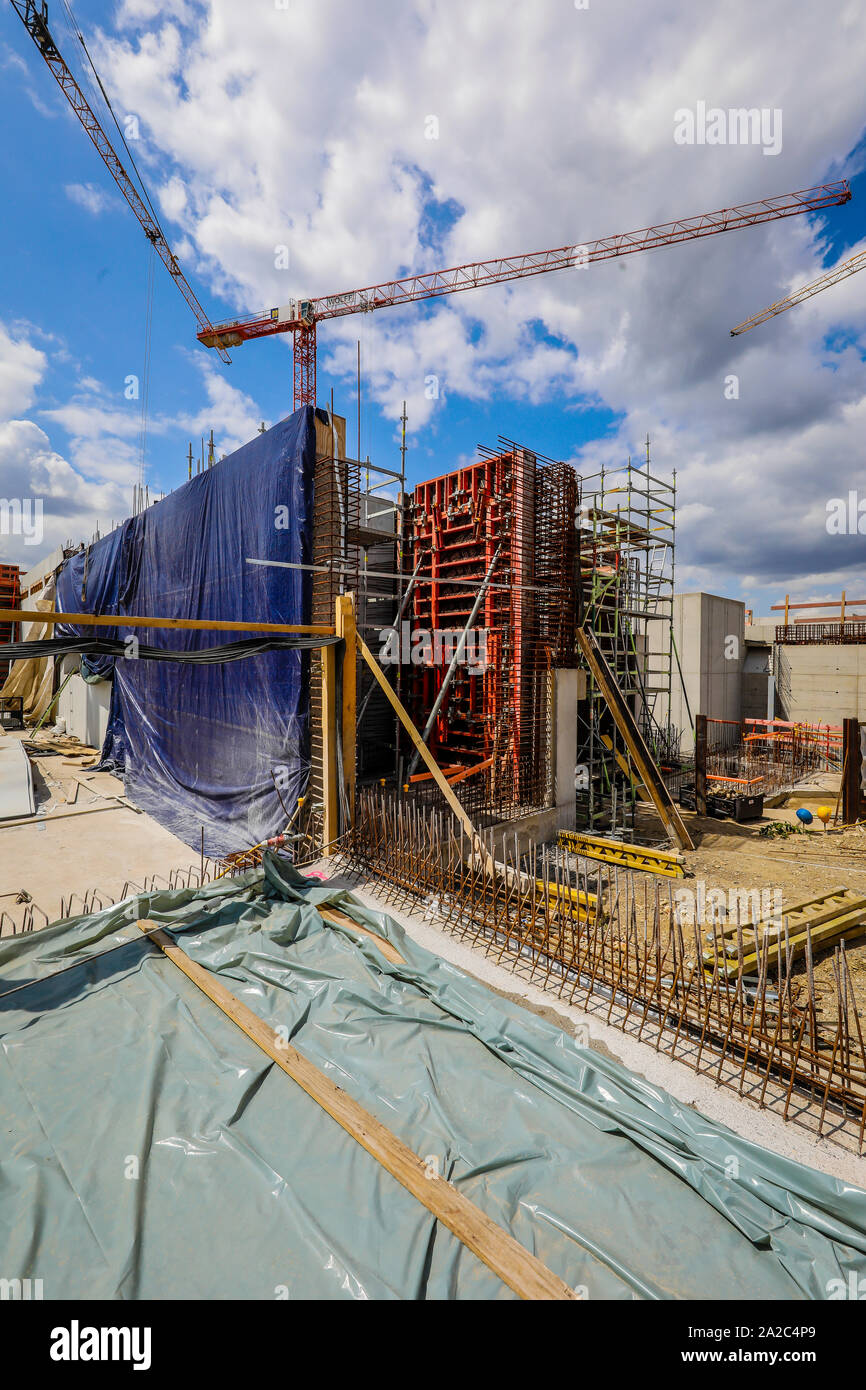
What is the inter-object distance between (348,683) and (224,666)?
17.1ft

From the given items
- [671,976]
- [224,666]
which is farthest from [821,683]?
[671,976]

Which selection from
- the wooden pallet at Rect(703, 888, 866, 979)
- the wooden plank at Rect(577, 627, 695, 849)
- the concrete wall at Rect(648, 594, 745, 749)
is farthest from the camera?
the concrete wall at Rect(648, 594, 745, 749)

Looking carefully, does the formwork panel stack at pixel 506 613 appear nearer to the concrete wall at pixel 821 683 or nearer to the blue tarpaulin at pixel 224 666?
the blue tarpaulin at pixel 224 666

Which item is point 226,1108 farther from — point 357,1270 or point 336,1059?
Result: point 357,1270

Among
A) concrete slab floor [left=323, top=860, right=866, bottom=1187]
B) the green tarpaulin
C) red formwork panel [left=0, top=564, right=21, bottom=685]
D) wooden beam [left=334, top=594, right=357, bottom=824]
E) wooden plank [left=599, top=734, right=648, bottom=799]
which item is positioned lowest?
concrete slab floor [left=323, top=860, right=866, bottom=1187]

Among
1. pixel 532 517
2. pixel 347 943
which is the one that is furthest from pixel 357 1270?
pixel 532 517

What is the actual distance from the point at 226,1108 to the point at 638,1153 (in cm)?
247

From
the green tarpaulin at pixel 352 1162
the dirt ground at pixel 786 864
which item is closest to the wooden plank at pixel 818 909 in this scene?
the dirt ground at pixel 786 864

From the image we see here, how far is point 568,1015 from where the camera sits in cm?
508

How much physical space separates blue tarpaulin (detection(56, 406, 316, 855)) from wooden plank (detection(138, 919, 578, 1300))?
4.20m

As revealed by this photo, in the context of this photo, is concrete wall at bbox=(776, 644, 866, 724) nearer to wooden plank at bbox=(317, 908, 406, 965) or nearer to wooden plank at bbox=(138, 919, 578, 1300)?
wooden plank at bbox=(317, 908, 406, 965)

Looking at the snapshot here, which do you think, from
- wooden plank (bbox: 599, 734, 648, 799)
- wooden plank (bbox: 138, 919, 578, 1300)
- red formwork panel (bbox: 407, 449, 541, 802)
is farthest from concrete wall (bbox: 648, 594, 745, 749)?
wooden plank (bbox: 138, 919, 578, 1300)

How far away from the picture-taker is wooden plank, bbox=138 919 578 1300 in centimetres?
264

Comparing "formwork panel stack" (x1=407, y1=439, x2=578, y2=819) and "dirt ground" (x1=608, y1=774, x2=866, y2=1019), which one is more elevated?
"formwork panel stack" (x1=407, y1=439, x2=578, y2=819)
